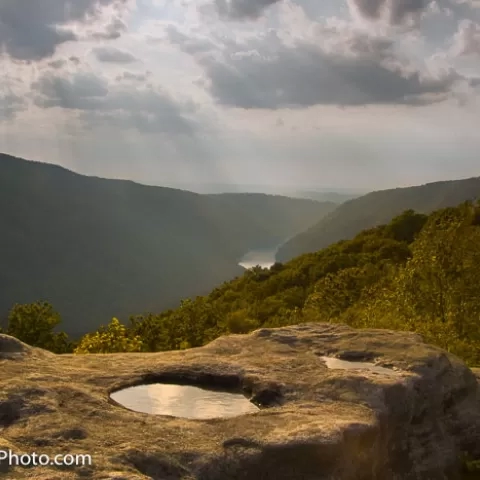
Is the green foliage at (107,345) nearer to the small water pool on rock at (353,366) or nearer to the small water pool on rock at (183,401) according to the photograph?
the small water pool on rock at (353,366)

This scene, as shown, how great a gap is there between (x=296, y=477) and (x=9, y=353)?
884cm

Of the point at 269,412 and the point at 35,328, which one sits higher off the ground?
the point at 269,412

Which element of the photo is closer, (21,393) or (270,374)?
(21,393)

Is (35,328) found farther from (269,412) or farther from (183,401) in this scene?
(269,412)

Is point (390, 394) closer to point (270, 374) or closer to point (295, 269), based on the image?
point (270, 374)

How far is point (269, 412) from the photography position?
13.9 metres

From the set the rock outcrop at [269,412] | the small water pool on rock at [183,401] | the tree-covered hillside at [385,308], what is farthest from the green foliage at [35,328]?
the small water pool on rock at [183,401]

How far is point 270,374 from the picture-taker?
1638cm

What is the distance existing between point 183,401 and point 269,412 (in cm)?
254

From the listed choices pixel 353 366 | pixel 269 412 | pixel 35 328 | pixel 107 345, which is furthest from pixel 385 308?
pixel 35 328

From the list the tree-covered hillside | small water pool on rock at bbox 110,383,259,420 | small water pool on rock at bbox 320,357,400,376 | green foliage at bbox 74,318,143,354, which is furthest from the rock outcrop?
green foliage at bbox 74,318,143,354

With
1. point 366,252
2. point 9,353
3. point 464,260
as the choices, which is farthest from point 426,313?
point 366,252

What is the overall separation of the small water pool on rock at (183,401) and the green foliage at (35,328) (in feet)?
127

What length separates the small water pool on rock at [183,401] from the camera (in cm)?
1452
